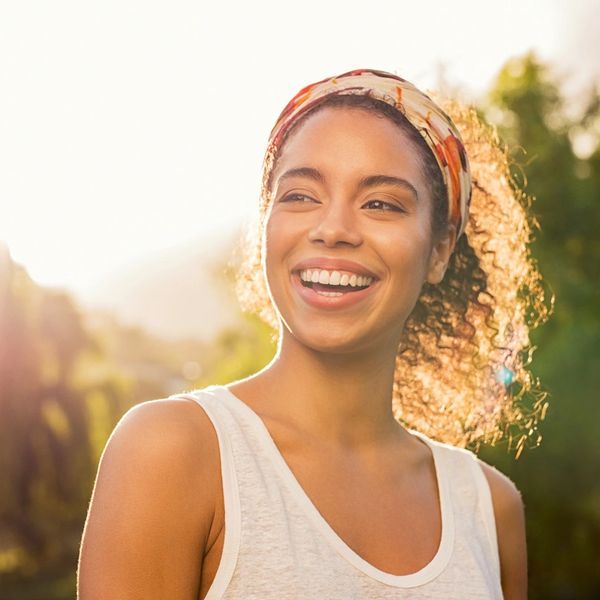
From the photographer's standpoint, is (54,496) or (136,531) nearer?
(136,531)

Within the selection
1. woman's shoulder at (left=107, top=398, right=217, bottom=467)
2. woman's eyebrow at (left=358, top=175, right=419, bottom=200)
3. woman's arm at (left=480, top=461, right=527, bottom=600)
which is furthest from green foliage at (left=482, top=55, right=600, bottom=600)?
woman's shoulder at (left=107, top=398, right=217, bottom=467)

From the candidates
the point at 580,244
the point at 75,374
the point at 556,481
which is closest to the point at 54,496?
the point at 75,374

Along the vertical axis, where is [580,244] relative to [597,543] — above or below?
above

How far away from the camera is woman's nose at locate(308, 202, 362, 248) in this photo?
2211 mm

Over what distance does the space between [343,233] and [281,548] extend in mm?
672

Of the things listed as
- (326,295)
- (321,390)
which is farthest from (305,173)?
(321,390)

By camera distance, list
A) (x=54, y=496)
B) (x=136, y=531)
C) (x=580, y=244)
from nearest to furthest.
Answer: (x=136, y=531) → (x=54, y=496) → (x=580, y=244)

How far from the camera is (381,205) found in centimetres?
232

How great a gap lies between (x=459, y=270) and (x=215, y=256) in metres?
19.4

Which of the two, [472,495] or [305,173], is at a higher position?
[305,173]

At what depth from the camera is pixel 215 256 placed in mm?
22250

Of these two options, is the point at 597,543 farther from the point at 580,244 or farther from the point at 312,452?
the point at 312,452

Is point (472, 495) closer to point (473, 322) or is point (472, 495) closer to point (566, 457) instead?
point (473, 322)

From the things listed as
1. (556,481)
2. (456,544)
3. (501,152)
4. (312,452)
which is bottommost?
(556,481)
